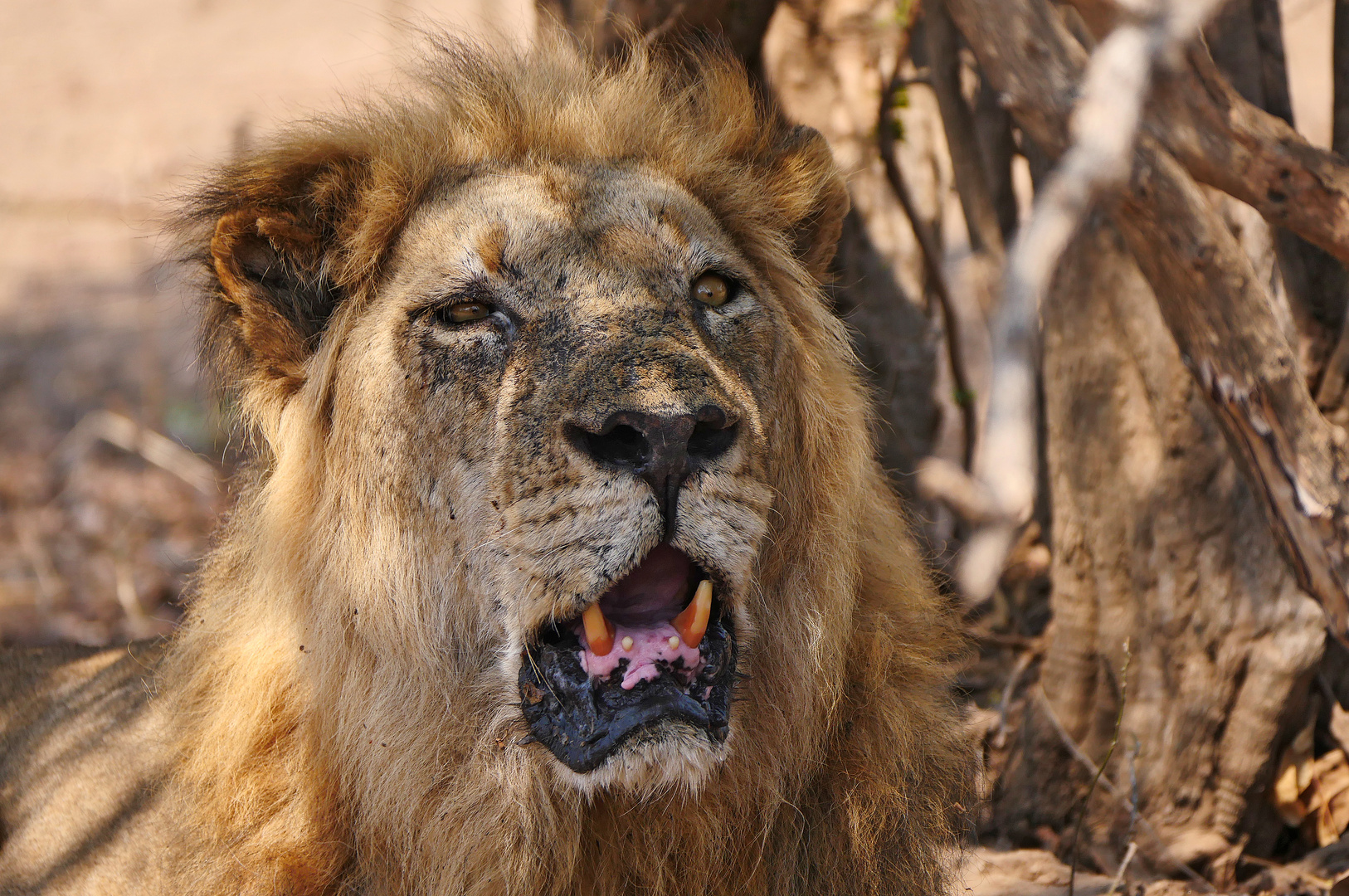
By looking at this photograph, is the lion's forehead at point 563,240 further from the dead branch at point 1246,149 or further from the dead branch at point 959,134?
the dead branch at point 959,134

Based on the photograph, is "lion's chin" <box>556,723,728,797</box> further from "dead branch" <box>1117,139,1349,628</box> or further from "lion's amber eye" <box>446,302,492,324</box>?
"dead branch" <box>1117,139,1349,628</box>

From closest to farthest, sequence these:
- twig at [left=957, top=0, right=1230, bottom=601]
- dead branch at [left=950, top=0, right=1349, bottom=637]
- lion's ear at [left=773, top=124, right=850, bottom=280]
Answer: twig at [left=957, top=0, right=1230, bottom=601] → dead branch at [left=950, top=0, right=1349, bottom=637] → lion's ear at [left=773, top=124, right=850, bottom=280]

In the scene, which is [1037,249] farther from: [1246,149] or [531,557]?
[1246,149]

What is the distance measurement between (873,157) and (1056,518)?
1.65 meters

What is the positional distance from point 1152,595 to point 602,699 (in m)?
2.05

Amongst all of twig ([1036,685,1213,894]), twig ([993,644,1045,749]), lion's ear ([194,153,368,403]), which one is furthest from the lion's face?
twig ([993,644,1045,749])

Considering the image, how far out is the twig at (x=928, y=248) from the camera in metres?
4.89

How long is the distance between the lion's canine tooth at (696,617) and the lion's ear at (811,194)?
3.88 feet

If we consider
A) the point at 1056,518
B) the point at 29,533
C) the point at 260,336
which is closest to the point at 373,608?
the point at 260,336

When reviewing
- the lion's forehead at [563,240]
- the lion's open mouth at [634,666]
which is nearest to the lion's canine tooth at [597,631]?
the lion's open mouth at [634,666]

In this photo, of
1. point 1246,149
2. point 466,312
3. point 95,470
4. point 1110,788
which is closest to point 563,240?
point 466,312

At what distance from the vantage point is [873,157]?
4996 mm

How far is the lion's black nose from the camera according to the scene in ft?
7.59

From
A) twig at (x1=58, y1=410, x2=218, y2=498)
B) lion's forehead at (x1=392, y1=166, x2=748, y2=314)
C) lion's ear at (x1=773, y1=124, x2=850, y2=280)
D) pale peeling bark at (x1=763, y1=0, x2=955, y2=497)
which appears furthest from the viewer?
twig at (x1=58, y1=410, x2=218, y2=498)
